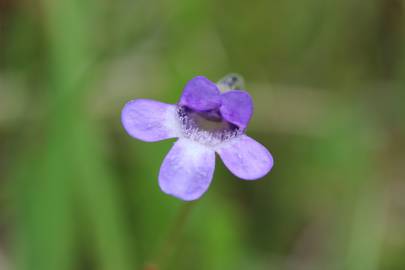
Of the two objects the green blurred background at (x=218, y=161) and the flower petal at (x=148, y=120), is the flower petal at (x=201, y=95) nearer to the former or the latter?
the flower petal at (x=148, y=120)

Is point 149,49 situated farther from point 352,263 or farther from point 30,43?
point 352,263

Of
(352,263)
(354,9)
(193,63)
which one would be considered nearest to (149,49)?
(193,63)

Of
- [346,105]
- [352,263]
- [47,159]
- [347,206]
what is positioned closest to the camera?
[47,159]

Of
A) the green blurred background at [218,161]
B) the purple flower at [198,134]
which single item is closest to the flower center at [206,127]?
the purple flower at [198,134]

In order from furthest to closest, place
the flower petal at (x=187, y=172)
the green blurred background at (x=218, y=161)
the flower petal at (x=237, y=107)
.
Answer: the green blurred background at (x=218, y=161), the flower petal at (x=237, y=107), the flower petal at (x=187, y=172)

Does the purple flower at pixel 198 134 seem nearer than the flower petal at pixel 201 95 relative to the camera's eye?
Yes

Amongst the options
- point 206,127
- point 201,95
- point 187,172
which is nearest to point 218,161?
point 206,127

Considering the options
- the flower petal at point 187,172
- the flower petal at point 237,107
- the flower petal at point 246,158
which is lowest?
the flower petal at point 187,172
